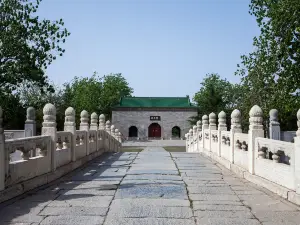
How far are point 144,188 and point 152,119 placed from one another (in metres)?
42.3

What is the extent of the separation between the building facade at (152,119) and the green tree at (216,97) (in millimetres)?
2292

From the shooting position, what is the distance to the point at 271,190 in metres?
6.25

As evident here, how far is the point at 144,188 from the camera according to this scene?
6.41 meters

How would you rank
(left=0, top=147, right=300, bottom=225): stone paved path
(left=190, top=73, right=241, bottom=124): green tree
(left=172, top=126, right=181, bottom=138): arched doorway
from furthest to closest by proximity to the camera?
1. (left=172, top=126, right=181, bottom=138): arched doorway
2. (left=190, top=73, right=241, bottom=124): green tree
3. (left=0, top=147, right=300, bottom=225): stone paved path

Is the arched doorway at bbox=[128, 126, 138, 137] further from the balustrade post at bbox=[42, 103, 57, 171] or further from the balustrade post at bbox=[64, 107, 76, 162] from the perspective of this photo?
the balustrade post at bbox=[42, 103, 57, 171]

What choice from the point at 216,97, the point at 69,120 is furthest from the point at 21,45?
the point at 216,97

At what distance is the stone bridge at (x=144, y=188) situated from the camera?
4.58m

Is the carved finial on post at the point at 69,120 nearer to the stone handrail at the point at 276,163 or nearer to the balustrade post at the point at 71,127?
the balustrade post at the point at 71,127

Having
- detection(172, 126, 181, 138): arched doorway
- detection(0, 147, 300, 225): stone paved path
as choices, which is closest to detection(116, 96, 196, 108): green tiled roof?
detection(172, 126, 181, 138): arched doorway

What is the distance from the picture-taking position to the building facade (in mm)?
48250

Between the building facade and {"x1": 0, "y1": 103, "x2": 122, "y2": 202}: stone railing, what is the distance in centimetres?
3616

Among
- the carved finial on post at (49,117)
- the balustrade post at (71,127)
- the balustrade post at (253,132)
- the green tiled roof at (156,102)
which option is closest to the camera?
the balustrade post at (253,132)

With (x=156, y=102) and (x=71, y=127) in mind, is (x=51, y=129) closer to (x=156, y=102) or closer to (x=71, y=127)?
(x=71, y=127)

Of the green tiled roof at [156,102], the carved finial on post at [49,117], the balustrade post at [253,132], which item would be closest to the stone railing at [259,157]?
the balustrade post at [253,132]
